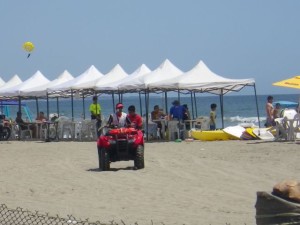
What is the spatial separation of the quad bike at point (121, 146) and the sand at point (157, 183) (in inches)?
10.4

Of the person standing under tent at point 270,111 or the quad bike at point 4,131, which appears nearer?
the person standing under tent at point 270,111

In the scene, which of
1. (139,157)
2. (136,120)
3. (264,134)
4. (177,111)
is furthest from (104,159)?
(177,111)

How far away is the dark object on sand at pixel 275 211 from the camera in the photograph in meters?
4.27

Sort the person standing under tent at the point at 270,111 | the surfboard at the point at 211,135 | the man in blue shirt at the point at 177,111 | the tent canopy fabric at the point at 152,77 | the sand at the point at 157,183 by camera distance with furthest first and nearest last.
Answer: the tent canopy fabric at the point at 152,77 → the man in blue shirt at the point at 177,111 → the person standing under tent at the point at 270,111 → the surfboard at the point at 211,135 → the sand at the point at 157,183

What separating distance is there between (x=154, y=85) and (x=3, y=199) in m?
12.9

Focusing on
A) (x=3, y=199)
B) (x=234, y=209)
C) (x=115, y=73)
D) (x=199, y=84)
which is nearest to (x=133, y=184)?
(x=3, y=199)

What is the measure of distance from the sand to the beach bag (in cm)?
296

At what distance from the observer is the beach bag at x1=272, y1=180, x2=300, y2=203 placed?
431 cm

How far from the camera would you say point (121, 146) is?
12719 millimetres

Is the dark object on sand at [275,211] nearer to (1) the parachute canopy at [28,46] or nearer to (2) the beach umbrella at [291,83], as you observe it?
(2) the beach umbrella at [291,83]

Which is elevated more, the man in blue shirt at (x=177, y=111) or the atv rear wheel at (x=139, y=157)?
the man in blue shirt at (x=177, y=111)

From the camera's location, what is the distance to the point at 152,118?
23.5m

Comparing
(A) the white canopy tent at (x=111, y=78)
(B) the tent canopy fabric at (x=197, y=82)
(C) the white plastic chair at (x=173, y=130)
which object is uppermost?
(A) the white canopy tent at (x=111, y=78)

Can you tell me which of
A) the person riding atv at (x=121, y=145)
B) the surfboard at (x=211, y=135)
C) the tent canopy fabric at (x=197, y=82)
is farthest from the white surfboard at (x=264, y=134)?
the person riding atv at (x=121, y=145)
